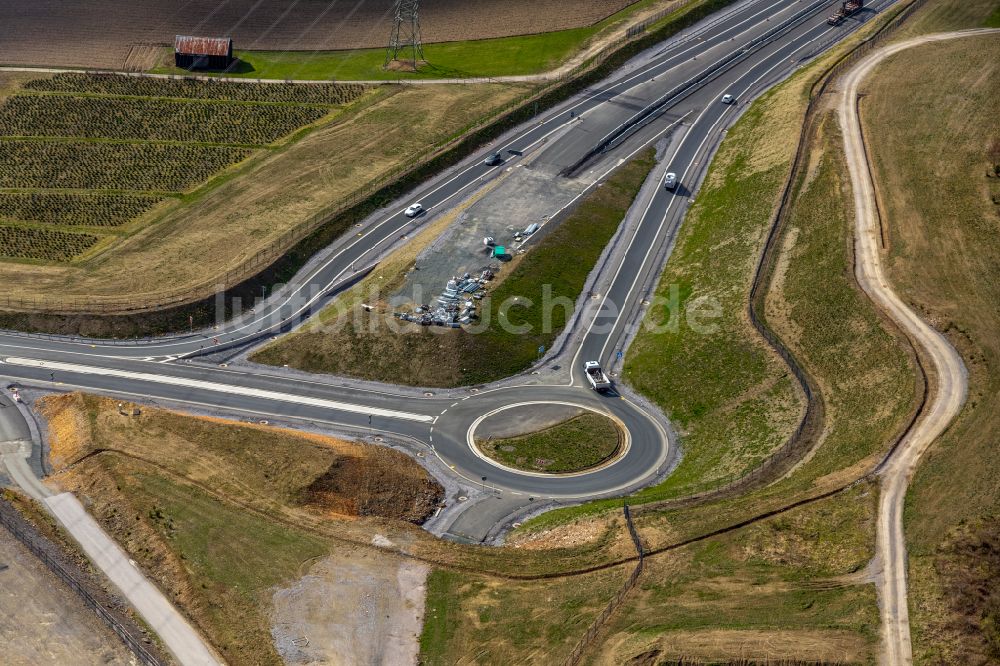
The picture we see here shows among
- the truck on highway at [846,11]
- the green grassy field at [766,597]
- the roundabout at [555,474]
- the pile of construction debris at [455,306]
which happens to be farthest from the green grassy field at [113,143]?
the green grassy field at [766,597]

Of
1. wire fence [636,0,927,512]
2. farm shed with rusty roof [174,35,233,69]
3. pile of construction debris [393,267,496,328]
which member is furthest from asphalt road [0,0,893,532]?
farm shed with rusty roof [174,35,233,69]

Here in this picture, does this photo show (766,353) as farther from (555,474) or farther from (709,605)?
(709,605)

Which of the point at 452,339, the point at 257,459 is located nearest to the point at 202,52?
the point at 452,339

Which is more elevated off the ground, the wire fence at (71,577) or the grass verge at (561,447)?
the grass verge at (561,447)

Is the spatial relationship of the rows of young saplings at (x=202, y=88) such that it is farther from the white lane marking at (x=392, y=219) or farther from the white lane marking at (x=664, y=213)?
the white lane marking at (x=664, y=213)

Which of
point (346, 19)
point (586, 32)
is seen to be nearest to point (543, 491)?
point (586, 32)

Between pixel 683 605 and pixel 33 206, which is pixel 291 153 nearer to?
pixel 33 206
